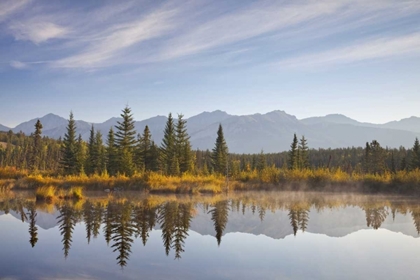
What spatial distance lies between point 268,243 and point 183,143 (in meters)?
53.4

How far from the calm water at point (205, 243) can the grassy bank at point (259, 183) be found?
618 inches

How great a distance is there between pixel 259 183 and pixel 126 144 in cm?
2628

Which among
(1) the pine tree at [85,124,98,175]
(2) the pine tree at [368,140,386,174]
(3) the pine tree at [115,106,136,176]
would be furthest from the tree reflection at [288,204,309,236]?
(2) the pine tree at [368,140,386,174]

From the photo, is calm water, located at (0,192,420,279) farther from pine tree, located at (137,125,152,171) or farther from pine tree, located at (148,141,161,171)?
pine tree, located at (148,141,161,171)

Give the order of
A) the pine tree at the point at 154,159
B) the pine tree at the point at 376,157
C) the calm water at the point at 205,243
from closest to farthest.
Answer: the calm water at the point at 205,243 < the pine tree at the point at 154,159 < the pine tree at the point at 376,157

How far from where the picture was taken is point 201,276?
9.77m

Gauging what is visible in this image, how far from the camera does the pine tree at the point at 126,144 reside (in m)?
55.5

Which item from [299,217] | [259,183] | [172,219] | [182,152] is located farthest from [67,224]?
[182,152]

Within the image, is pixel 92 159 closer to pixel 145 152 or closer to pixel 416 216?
pixel 145 152

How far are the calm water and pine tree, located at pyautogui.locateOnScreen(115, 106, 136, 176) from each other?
3130 centimetres

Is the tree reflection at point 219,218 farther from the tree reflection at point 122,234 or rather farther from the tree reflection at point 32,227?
the tree reflection at point 32,227

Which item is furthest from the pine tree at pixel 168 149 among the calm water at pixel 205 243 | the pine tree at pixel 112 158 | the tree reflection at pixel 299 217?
the calm water at pixel 205 243

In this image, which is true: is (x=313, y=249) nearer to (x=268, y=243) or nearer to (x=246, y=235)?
(x=268, y=243)

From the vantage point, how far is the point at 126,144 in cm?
6362
